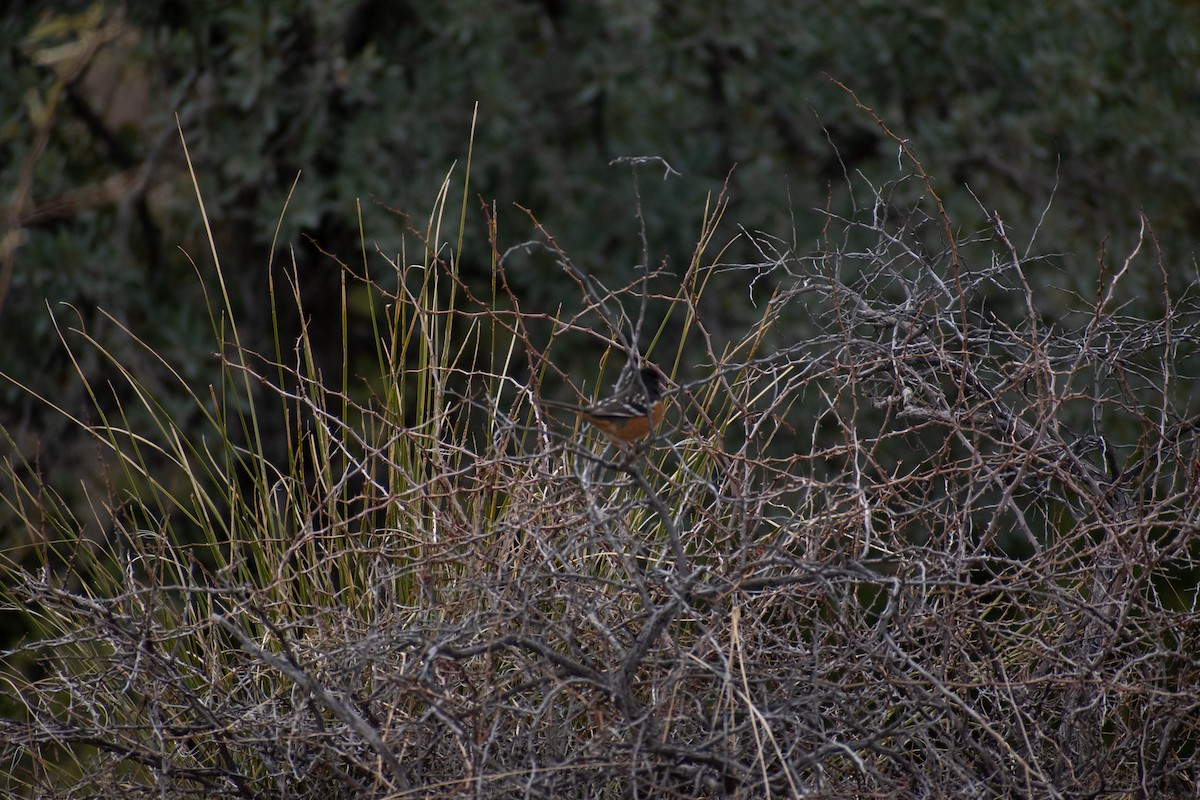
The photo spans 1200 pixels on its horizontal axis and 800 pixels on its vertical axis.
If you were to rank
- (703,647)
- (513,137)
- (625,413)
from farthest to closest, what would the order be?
1. (513,137)
2. (625,413)
3. (703,647)

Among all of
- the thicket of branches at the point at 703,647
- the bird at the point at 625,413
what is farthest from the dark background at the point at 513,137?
the thicket of branches at the point at 703,647

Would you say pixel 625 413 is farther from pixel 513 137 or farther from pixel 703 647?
pixel 513 137

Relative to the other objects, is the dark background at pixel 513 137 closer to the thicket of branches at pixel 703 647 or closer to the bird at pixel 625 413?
the bird at pixel 625 413

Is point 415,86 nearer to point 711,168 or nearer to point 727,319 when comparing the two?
point 711,168

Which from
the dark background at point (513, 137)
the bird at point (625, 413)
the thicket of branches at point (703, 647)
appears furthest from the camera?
the dark background at point (513, 137)

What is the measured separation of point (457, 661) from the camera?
2.18 m

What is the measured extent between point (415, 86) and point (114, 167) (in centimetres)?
134

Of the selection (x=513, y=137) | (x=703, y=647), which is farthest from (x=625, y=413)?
(x=513, y=137)

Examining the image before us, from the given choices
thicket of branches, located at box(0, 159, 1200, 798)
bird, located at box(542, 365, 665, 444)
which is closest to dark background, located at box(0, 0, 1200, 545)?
bird, located at box(542, 365, 665, 444)

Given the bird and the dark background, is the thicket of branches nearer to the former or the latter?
the bird

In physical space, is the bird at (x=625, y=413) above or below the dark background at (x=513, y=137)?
above

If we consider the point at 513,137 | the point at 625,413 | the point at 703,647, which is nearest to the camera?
the point at 703,647

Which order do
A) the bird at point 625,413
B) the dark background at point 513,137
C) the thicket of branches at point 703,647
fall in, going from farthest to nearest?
the dark background at point 513,137
the bird at point 625,413
the thicket of branches at point 703,647

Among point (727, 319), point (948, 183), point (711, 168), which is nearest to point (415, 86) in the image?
point (711, 168)
